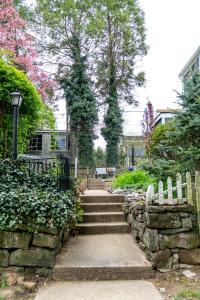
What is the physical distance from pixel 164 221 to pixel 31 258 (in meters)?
1.78

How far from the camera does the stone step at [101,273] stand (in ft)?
11.5

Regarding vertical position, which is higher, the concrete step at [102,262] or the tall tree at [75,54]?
the tall tree at [75,54]

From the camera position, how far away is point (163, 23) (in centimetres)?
1038

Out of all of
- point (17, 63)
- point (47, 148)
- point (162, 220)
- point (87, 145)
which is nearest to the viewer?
point (162, 220)

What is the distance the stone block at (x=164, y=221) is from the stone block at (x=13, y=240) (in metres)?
1.62

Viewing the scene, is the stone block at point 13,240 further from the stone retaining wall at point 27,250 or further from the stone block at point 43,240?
the stone block at point 43,240

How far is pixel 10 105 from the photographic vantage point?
22.3ft

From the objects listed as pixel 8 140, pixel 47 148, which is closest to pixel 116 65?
pixel 47 148

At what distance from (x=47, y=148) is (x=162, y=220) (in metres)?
16.7

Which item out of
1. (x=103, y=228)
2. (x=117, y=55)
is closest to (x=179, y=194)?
(x=103, y=228)

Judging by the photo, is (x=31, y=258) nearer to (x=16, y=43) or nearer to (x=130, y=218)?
(x=130, y=218)

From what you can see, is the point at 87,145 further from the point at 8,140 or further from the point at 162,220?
the point at 162,220

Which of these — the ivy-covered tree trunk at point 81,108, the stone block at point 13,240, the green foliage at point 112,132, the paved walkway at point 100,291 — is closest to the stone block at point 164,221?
the paved walkway at point 100,291

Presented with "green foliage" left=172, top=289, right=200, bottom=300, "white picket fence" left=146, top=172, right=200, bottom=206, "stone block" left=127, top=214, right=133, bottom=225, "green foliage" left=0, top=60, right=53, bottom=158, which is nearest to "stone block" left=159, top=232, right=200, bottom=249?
"white picket fence" left=146, top=172, right=200, bottom=206
